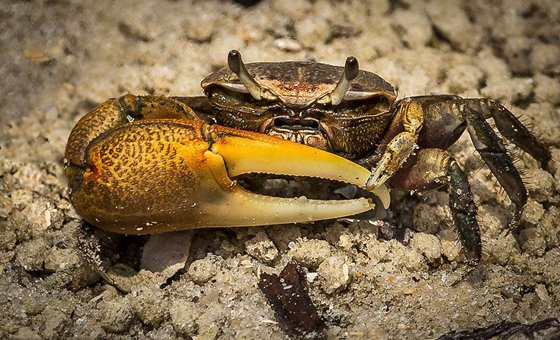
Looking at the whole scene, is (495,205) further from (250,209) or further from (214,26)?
(214,26)

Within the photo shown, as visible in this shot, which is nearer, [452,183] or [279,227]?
[452,183]

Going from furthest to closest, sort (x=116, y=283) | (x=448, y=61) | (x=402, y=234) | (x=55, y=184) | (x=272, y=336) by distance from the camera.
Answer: (x=448, y=61)
(x=55, y=184)
(x=402, y=234)
(x=116, y=283)
(x=272, y=336)

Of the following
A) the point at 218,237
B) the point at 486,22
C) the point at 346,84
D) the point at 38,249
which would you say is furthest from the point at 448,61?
the point at 38,249

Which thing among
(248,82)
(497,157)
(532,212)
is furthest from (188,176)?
(532,212)

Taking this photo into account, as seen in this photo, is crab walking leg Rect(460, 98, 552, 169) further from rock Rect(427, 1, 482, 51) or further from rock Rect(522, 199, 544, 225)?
rock Rect(427, 1, 482, 51)

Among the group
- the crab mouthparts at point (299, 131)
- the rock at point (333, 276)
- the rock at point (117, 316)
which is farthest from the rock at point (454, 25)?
the rock at point (117, 316)

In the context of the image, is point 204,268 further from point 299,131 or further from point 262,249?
point 299,131
